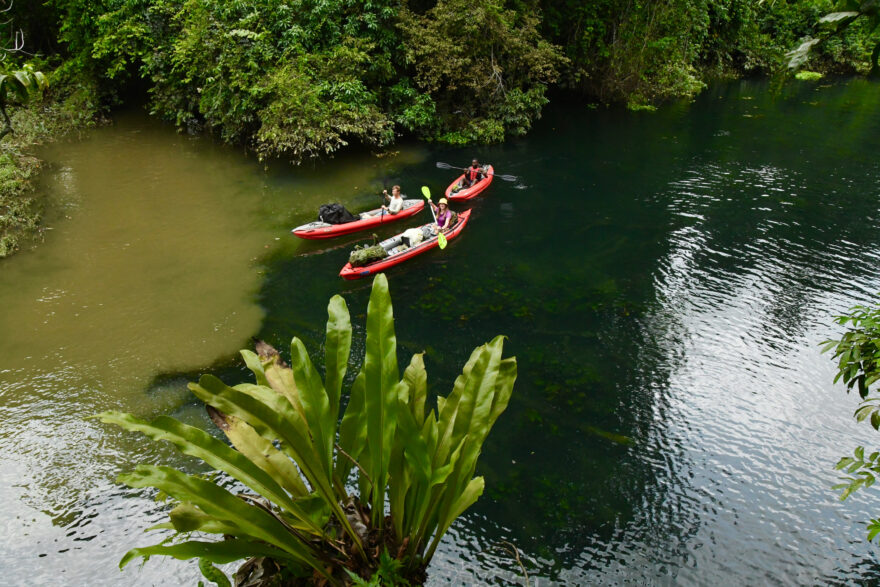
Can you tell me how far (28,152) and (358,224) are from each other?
9890mm

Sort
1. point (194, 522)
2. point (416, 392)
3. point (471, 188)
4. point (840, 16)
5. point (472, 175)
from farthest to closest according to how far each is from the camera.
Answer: point (472, 175)
point (471, 188)
point (416, 392)
point (840, 16)
point (194, 522)

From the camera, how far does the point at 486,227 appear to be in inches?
489

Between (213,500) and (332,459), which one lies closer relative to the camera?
(213,500)

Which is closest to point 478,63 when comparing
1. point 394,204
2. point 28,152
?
point 394,204

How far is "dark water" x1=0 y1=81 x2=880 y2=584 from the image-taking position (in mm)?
5758

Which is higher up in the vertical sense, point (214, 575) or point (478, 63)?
point (478, 63)

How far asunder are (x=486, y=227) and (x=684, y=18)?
41.7 feet

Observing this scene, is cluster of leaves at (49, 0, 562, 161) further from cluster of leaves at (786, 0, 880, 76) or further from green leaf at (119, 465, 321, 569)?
green leaf at (119, 465, 321, 569)

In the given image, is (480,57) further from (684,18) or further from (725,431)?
(725,431)

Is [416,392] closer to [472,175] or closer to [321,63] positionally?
[472,175]

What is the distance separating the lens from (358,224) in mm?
11820

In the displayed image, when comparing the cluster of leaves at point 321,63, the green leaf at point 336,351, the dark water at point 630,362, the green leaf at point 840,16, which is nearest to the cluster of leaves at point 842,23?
the green leaf at point 840,16

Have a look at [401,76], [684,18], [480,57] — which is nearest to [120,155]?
[401,76]

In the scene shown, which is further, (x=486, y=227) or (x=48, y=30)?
(x=48, y=30)
